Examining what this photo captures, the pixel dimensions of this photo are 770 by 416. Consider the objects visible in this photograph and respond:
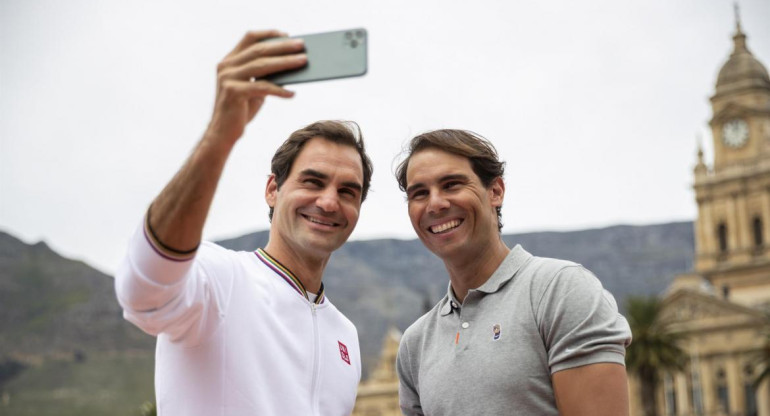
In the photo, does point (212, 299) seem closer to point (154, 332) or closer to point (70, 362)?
point (154, 332)

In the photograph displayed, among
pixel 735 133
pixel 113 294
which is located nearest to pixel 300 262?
pixel 735 133

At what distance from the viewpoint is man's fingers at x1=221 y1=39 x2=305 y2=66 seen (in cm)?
346

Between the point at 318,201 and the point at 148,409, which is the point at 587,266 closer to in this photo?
the point at 148,409

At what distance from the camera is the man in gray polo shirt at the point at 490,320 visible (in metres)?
4.57

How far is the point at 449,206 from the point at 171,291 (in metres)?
1.82

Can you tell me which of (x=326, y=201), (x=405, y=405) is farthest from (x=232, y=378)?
(x=405, y=405)

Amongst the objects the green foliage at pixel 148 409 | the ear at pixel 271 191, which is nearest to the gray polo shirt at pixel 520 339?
the ear at pixel 271 191

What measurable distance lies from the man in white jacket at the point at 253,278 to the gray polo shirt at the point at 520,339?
604 mm

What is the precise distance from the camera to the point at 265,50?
11.5 ft

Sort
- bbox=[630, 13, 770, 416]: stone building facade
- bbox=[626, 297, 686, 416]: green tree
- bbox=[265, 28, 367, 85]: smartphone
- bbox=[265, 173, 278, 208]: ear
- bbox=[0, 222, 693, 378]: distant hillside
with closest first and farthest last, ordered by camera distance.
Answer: bbox=[265, 28, 367, 85]: smartphone < bbox=[265, 173, 278, 208]: ear < bbox=[626, 297, 686, 416]: green tree < bbox=[630, 13, 770, 416]: stone building facade < bbox=[0, 222, 693, 378]: distant hillside

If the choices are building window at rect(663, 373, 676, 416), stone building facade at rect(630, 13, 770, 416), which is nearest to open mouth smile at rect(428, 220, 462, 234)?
stone building facade at rect(630, 13, 770, 416)

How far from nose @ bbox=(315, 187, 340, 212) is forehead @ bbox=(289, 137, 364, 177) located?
0.41 ft

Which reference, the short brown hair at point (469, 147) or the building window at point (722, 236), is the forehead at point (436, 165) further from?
the building window at point (722, 236)

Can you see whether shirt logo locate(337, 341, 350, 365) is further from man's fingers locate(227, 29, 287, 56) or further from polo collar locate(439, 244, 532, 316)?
man's fingers locate(227, 29, 287, 56)
